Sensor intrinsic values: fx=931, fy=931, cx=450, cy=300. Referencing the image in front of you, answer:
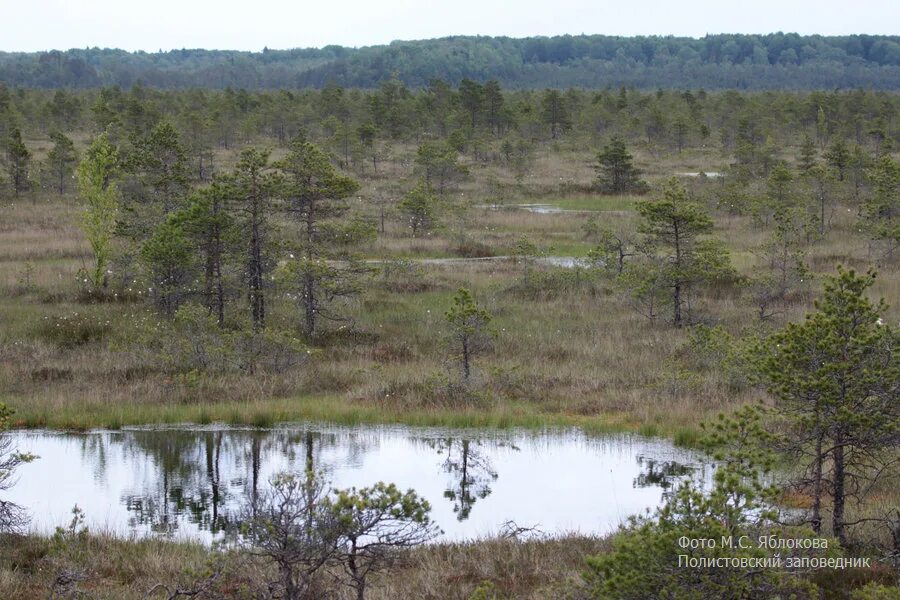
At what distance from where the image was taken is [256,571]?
8.59m

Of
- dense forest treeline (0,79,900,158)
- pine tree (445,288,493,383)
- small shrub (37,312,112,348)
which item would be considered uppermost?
dense forest treeline (0,79,900,158)

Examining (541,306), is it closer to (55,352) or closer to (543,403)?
(543,403)

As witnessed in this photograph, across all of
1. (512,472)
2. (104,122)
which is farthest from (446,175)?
(512,472)

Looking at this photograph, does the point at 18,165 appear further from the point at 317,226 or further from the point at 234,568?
the point at 234,568

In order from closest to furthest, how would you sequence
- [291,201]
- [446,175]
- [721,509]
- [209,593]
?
1. [721,509]
2. [209,593]
3. [291,201]
4. [446,175]

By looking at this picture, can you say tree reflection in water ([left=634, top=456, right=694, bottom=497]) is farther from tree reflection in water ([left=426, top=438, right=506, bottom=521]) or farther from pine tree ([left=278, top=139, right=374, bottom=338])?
pine tree ([left=278, top=139, right=374, bottom=338])

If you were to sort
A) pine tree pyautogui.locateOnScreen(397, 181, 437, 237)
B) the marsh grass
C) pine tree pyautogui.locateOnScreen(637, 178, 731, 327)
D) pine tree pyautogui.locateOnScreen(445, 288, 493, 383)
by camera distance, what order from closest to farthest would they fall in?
the marsh grass → pine tree pyautogui.locateOnScreen(445, 288, 493, 383) → pine tree pyautogui.locateOnScreen(637, 178, 731, 327) → pine tree pyautogui.locateOnScreen(397, 181, 437, 237)

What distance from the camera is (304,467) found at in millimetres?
13789

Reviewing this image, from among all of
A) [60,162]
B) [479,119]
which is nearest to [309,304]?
[60,162]

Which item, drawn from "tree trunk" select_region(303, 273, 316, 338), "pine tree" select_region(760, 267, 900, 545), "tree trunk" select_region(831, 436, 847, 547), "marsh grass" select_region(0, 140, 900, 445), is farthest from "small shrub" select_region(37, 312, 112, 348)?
"tree trunk" select_region(831, 436, 847, 547)

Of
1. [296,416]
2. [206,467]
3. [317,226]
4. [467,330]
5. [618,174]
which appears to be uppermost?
[618,174]

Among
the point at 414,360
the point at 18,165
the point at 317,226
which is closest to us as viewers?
the point at 414,360

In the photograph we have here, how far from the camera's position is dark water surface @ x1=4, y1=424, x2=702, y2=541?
11836mm

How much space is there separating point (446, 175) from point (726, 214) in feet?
49.0
